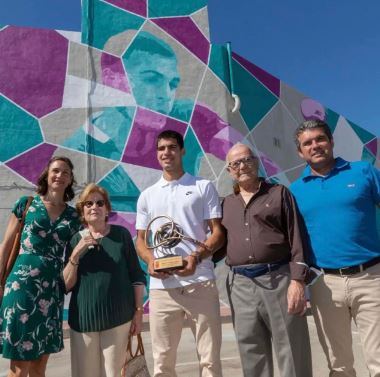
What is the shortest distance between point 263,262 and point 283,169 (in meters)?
7.35

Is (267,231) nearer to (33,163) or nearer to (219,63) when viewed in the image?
(33,163)

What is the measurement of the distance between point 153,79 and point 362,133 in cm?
753

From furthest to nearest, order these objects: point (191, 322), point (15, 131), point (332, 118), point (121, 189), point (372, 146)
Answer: point (372, 146)
point (332, 118)
point (121, 189)
point (15, 131)
point (191, 322)

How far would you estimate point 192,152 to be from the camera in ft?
27.2

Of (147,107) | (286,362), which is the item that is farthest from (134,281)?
(147,107)

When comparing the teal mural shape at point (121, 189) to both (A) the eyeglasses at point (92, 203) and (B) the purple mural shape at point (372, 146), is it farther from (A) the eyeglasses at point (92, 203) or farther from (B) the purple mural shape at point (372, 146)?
(B) the purple mural shape at point (372, 146)

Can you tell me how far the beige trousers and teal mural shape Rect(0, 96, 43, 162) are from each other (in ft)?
18.7

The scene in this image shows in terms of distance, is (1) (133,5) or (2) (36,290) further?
Result: (1) (133,5)

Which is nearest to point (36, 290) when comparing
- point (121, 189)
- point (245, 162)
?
point (245, 162)

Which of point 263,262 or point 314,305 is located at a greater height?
point 263,262

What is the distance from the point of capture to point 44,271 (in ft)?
8.66

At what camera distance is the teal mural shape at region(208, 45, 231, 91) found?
8.69 metres

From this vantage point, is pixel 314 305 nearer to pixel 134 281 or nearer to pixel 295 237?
pixel 295 237

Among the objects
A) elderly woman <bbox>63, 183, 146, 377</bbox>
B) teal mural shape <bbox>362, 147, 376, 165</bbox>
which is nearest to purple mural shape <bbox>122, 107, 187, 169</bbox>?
elderly woman <bbox>63, 183, 146, 377</bbox>
